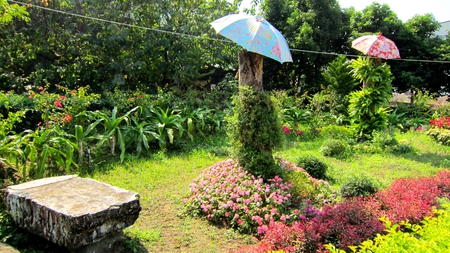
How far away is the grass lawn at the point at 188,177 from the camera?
355cm

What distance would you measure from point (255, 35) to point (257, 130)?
1.25m

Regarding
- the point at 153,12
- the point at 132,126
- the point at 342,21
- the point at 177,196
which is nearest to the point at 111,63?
the point at 153,12

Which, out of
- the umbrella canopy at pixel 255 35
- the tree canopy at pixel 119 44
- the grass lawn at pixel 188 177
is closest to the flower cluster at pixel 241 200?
the grass lawn at pixel 188 177

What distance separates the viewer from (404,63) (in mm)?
12453

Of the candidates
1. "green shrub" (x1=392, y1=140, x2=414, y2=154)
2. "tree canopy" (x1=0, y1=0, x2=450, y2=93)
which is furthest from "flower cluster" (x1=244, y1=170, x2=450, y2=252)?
"tree canopy" (x1=0, y1=0, x2=450, y2=93)

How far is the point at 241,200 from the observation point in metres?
4.03

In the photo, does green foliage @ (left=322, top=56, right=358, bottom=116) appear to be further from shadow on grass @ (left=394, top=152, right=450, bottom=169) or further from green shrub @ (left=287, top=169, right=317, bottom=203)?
green shrub @ (left=287, top=169, right=317, bottom=203)

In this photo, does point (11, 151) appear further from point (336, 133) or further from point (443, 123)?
point (443, 123)

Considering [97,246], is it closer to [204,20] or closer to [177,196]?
[177,196]

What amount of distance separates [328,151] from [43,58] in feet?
24.8

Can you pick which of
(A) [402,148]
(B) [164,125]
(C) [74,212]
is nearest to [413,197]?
(A) [402,148]

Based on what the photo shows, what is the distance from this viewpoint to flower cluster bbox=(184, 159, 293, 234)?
3.82 meters

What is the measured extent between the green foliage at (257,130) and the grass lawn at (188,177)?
3.43ft

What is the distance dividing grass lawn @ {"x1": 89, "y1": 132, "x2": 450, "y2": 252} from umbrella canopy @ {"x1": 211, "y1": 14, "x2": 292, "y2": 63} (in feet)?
7.25
